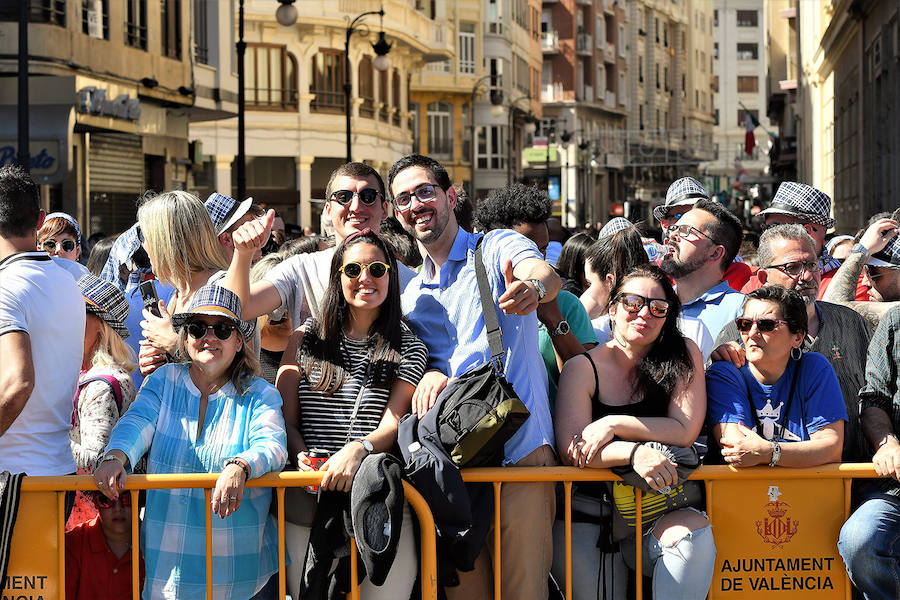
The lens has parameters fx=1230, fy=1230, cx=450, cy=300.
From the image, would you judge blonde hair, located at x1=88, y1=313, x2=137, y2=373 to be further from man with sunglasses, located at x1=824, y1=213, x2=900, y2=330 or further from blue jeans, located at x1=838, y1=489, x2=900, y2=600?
man with sunglasses, located at x1=824, y1=213, x2=900, y2=330

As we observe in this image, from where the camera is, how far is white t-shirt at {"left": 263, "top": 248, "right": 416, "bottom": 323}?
562 centimetres

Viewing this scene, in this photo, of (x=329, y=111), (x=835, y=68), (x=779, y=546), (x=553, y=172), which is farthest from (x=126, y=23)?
(x=553, y=172)

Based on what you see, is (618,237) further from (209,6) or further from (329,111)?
(329,111)

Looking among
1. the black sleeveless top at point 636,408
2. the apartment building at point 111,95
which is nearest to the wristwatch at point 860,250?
the black sleeveless top at point 636,408

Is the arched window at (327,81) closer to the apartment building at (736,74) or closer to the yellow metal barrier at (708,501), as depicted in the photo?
the yellow metal barrier at (708,501)

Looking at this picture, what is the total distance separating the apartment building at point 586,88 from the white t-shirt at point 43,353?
219 feet

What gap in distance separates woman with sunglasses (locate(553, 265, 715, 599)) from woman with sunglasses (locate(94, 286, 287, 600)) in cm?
119

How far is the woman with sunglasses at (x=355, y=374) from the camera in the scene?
482 cm

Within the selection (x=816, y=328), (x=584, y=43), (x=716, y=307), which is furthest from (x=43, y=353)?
(x=584, y=43)

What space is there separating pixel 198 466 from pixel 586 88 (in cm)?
8138

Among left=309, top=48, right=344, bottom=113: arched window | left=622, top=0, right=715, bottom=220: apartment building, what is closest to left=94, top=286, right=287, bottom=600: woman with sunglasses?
left=309, top=48, right=344, bottom=113: arched window

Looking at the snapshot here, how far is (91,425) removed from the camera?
5.05 m

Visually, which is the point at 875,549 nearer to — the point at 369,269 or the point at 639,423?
the point at 639,423

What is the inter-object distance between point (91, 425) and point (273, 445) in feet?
2.93
